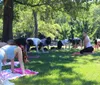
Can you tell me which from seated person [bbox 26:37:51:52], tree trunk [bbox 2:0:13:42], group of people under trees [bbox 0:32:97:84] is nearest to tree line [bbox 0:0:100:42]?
tree trunk [bbox 2:0:13:42]

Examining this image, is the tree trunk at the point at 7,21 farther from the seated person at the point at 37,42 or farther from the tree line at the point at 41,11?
the seated person at the point at 37,42

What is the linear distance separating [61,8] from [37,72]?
1463 centimetres

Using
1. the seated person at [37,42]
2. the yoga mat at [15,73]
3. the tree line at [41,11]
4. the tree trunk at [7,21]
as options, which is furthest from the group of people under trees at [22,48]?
the tree line at [41,11]

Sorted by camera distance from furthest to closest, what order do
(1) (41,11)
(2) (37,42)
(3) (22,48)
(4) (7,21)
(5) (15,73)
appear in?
(1) (41,11), (4) (7,21), (2) (37,42), (3) (22,48), (5) (15,73)

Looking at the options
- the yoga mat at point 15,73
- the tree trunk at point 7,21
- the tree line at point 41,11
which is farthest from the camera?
the tree line at point 41,11

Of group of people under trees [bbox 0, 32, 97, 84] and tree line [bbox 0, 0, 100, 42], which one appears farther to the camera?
tree line [bbox 0, 0, 100, 42]

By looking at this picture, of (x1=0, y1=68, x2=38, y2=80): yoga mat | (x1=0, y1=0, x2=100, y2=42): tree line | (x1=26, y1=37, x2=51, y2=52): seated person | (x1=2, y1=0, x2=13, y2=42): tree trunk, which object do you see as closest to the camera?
(x1=0, y1=68, x2=38, y2=80): yoga mat

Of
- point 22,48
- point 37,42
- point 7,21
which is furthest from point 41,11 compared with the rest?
point 22,48

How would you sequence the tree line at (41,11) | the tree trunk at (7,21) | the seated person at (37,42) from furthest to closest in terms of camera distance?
the tree line at (41,11) → the tree trunk at (7,21) → the seated person at (37,42)

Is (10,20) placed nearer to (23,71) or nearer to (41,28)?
(23,71)

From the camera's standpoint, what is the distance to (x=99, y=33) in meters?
63.1

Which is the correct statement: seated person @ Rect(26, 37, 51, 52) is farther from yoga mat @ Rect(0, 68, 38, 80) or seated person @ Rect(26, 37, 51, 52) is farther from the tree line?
yoga mat @ Rect(0, 68, 38, 80)

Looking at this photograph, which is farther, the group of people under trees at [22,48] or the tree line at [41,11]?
the tree line at [41,11]

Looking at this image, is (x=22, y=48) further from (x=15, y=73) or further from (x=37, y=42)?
(x=37, y=42)
